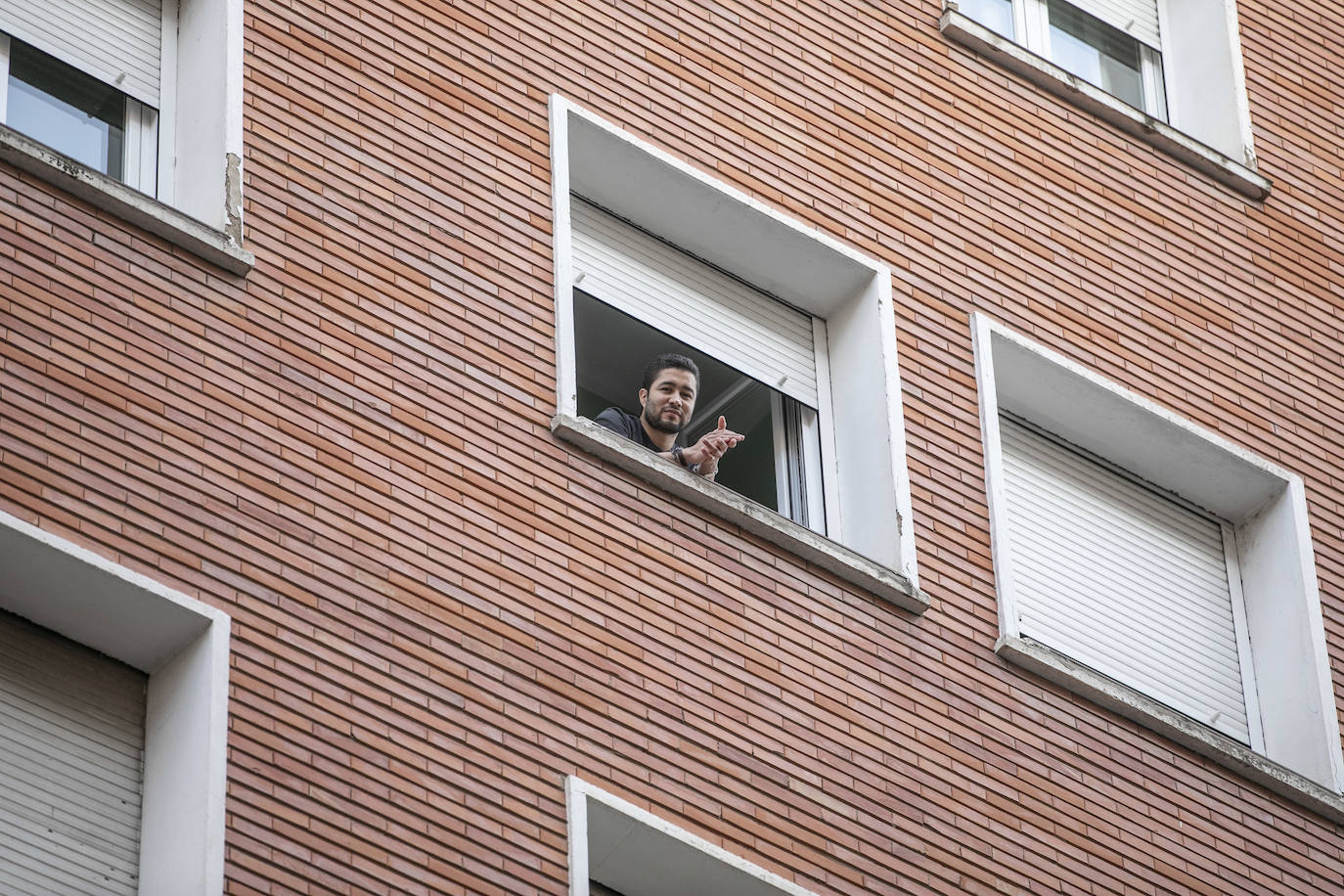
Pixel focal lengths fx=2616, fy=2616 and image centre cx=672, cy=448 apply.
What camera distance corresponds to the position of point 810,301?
13711 millimetres

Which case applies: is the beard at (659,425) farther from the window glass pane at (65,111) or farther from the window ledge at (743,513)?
Result: the window glass pane at (65,111)

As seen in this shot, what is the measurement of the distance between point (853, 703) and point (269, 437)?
118 inches

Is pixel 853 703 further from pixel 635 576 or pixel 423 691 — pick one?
pixel 423 691

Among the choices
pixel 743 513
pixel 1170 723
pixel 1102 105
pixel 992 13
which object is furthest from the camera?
pixel 992 13

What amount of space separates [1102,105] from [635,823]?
19.3 ft

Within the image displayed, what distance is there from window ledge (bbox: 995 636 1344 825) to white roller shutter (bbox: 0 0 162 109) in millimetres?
4876

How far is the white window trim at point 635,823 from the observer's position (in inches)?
424

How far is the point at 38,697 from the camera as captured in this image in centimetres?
1029

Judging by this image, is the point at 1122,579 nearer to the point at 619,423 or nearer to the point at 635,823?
the point at 619,423

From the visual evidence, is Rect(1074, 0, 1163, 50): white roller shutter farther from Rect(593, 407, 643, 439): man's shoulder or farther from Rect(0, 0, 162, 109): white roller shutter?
Rect(0, 0, 162, 109): white roller shutter

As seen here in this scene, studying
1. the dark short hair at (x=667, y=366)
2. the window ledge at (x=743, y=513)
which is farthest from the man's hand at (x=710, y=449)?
the dark short hair at (x=667, y=366)

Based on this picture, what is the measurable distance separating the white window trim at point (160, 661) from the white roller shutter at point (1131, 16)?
26.0ft

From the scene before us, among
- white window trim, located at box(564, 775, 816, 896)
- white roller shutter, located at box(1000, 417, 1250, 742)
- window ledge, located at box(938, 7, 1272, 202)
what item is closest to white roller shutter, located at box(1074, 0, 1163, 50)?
window ledge, located at box(938, 7, 1272, 202)

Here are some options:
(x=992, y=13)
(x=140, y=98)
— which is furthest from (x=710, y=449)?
(x=992, y=13)
